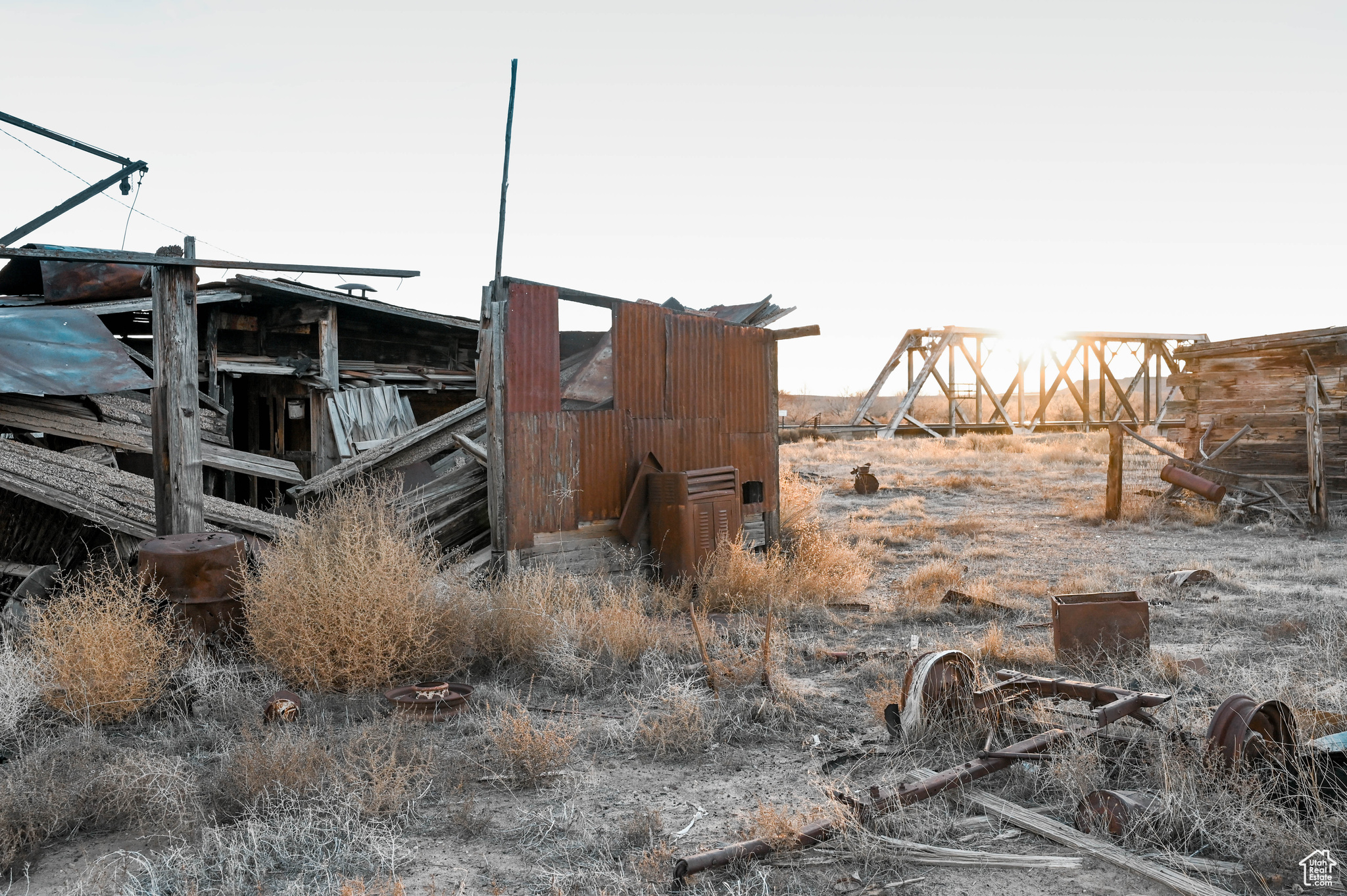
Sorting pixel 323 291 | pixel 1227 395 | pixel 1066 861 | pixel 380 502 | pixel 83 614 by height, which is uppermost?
pixel 323 291

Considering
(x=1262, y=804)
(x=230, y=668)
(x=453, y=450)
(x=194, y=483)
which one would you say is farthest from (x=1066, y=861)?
(x=453, y=450)

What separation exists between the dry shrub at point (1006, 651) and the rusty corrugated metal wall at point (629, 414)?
12.8ft

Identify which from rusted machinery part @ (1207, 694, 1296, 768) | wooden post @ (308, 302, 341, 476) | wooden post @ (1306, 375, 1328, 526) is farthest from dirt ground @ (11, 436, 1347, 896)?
wooden post @ (308, 302, 341, 476)

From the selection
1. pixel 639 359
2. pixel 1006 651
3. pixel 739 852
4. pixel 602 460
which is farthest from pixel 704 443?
pixel 739 852

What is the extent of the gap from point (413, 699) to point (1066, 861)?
3.69 meters

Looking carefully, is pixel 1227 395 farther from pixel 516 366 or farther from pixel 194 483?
pixel 194 483

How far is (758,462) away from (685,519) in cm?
240

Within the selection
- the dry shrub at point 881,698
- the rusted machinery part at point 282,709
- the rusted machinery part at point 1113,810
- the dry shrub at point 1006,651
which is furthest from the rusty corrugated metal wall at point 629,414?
the rusted machinery part at point 1113,810

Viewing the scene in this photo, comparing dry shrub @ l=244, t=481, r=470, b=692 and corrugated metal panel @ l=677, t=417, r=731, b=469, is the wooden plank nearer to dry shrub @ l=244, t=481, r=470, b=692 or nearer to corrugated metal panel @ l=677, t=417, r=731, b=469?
→ dry shrub @ l=244, t=481, r=470, b=692

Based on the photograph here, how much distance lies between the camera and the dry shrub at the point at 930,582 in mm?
9000

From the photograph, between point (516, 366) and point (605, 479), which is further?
point (605, 479)

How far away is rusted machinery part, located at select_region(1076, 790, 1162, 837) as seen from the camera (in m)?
3.83

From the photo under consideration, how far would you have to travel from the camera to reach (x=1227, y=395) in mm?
15773

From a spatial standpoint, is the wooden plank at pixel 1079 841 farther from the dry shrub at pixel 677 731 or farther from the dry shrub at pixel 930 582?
the dry shrub at pixel 930 582
